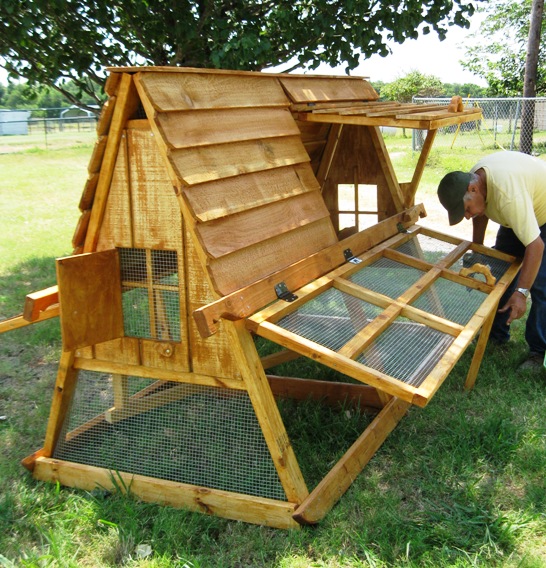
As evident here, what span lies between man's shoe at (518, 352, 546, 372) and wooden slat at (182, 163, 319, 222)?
204 cm

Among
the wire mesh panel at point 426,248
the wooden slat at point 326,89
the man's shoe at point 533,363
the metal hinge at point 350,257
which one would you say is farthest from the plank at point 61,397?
the man's shoe at point 533,363

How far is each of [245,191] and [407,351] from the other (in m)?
1.11

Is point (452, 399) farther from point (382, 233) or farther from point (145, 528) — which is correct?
point (145, 528)

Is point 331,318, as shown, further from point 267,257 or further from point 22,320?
point 22,320

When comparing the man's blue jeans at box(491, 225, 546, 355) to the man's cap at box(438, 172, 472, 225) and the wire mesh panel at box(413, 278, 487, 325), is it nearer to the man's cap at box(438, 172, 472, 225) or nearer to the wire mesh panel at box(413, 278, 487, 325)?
the man's cap at box(438, 172, 472, 225)

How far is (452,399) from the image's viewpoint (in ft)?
13.7

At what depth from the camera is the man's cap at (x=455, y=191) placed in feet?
13.3

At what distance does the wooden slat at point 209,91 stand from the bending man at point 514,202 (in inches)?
49.4

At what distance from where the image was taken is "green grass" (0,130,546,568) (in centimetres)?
273

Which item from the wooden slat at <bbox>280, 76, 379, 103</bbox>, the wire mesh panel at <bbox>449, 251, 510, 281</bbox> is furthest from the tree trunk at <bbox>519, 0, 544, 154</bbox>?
the wire mesh panel at <bbox>449, 251, 510, 281</bbox>

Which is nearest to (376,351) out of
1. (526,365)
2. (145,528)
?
(145,528)

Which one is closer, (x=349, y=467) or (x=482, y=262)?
(x=349, y=467)

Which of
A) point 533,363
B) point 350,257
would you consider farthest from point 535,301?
point 350,257

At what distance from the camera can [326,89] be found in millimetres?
4520
